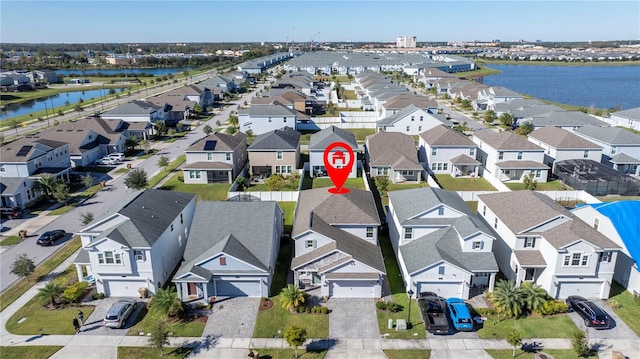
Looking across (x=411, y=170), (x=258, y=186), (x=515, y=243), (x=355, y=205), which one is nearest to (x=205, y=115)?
(x=258, y=186)

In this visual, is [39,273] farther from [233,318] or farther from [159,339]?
[233,318]

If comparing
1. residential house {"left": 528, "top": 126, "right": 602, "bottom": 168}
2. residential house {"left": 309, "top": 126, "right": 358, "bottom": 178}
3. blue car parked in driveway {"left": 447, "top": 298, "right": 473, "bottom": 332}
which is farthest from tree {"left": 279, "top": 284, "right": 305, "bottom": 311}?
residential house {"left": 528, "top": 126, "right": 602, "bottom": 168}

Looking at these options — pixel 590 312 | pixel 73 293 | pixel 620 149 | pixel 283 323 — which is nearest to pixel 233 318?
pixel 283 323

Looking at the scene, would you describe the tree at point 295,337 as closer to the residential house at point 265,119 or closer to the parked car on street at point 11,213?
the parked car on street at point 11,213

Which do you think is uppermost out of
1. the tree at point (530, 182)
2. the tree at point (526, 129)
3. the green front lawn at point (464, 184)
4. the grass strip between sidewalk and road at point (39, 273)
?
the tree at point (526, 129)

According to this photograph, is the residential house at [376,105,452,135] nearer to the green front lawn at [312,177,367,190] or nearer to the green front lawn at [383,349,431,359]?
the green front lawn at [312,177,367,190]

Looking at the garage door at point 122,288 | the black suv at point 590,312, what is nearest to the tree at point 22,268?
the garage door at point 122,288
